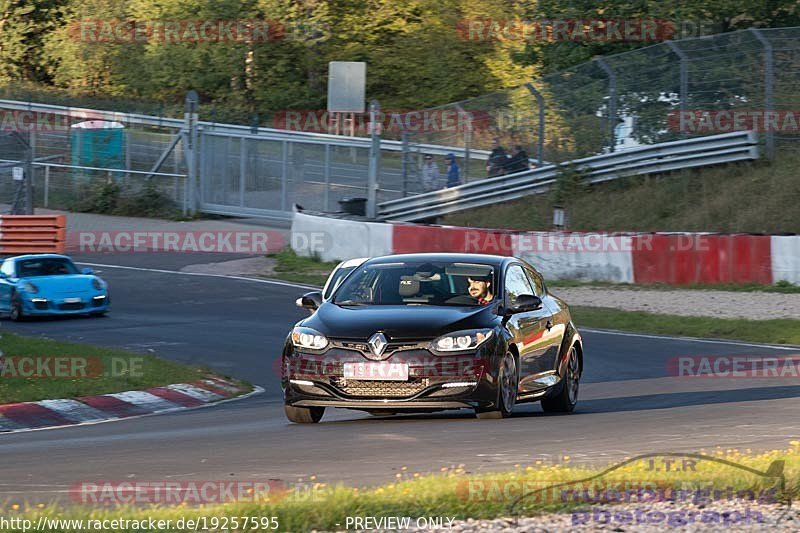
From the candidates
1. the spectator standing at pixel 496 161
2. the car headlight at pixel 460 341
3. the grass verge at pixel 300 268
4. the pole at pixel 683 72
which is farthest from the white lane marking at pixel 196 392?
the spectator standing at pixel 496 161

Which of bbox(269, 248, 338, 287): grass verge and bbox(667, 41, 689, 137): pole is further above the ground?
bbox(667, 41, 689, 137): pole

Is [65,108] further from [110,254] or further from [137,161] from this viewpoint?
[110,254]

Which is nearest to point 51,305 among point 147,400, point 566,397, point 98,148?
point 147,400

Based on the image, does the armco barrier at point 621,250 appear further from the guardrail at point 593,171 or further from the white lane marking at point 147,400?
the white lane marking at point 147,400

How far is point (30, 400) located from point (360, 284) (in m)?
3.48

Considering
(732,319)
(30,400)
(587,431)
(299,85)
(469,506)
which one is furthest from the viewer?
(299,85)

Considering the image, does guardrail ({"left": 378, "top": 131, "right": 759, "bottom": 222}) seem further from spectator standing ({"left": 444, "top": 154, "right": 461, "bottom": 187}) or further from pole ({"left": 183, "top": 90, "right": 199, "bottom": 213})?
pole ({"left": 183, "top": 90, "right": 199, "bottom": 213})

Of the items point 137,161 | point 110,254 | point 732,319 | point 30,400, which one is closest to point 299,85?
point 137,161

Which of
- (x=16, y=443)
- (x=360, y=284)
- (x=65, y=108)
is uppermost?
(x=65, y=108)

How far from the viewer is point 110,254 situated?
35.3m

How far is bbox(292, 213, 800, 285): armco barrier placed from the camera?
939 inches

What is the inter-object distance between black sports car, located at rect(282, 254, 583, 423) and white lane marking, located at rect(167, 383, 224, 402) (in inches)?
115

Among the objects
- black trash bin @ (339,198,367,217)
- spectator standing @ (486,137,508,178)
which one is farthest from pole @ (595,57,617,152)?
black trash bin @ (339,198,367,217)

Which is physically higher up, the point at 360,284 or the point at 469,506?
the point at 360,284
